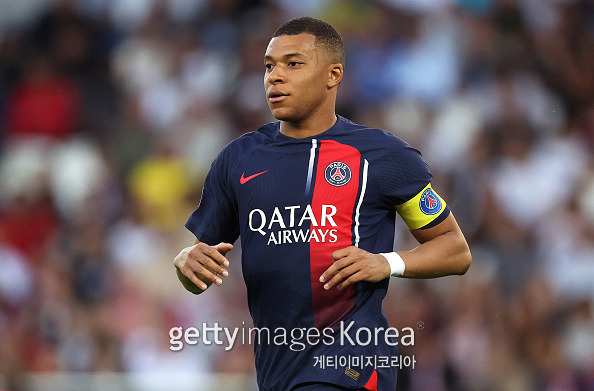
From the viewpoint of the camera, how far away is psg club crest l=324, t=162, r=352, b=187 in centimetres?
455

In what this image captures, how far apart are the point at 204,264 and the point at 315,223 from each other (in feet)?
1.74

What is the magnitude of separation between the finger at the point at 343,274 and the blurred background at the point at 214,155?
417cm

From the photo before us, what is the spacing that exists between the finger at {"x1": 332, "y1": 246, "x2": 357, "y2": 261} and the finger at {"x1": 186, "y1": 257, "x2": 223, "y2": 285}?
0.52 metres

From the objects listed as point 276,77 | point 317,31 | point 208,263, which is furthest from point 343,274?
point 317,31

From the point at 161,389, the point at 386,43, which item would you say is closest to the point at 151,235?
the point at 161,389

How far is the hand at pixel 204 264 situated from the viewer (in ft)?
14.3

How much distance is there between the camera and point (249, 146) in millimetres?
4816

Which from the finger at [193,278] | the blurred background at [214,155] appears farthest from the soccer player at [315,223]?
the blurred background at [214,155]

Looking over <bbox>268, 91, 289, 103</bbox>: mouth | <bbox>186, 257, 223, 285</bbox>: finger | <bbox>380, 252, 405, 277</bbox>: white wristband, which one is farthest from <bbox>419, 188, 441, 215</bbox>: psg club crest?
<bbox>186, 257, 223, 285</bbox>: finger

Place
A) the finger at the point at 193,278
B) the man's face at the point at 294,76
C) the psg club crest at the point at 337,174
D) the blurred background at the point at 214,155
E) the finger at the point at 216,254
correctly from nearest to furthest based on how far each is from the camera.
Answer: the finger at the point at 216,254 → the finger at the point at 193,278 → the psg club crest at the point at 337,174 → the man's face at the point at 294,76 → the blurred background at the point at 214,155

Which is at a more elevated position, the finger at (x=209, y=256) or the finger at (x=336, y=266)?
the finger at (x=209, y=256)

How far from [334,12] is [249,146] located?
723cm

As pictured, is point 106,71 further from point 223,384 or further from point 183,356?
point 223,384

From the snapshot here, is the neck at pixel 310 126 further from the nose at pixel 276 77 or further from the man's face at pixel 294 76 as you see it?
the nose at pixel 276 77
